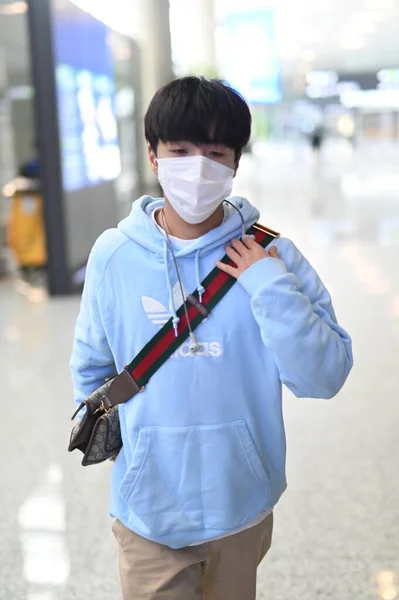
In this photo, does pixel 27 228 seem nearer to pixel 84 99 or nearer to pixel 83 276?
pixel 83 276

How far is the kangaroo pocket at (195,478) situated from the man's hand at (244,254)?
0.92ft

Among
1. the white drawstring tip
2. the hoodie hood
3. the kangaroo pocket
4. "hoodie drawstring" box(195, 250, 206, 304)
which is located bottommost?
the kangaroo pocket

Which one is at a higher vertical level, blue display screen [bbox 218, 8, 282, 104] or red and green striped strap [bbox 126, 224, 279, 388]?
blue display screen [bbox 218, 8, 282, 104]

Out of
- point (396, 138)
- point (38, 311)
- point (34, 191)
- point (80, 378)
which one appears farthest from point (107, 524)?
point (396, 138)

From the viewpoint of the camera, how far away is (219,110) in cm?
115

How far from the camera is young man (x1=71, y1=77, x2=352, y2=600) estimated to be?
1167mm

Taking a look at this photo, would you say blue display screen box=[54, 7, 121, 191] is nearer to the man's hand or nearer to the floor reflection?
the floor reflection

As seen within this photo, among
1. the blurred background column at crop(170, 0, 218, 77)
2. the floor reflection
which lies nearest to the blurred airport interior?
the floor reflection

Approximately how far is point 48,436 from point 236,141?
2.50 meters

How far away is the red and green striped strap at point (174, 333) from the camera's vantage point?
1.23m

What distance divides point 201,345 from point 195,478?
0.25m

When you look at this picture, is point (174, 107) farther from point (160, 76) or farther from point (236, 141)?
point (160, 76)

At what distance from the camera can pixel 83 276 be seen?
666 centimetres

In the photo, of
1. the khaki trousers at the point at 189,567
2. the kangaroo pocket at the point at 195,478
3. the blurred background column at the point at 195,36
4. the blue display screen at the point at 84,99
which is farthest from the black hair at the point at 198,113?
the blurred background column at the point at 195,36
